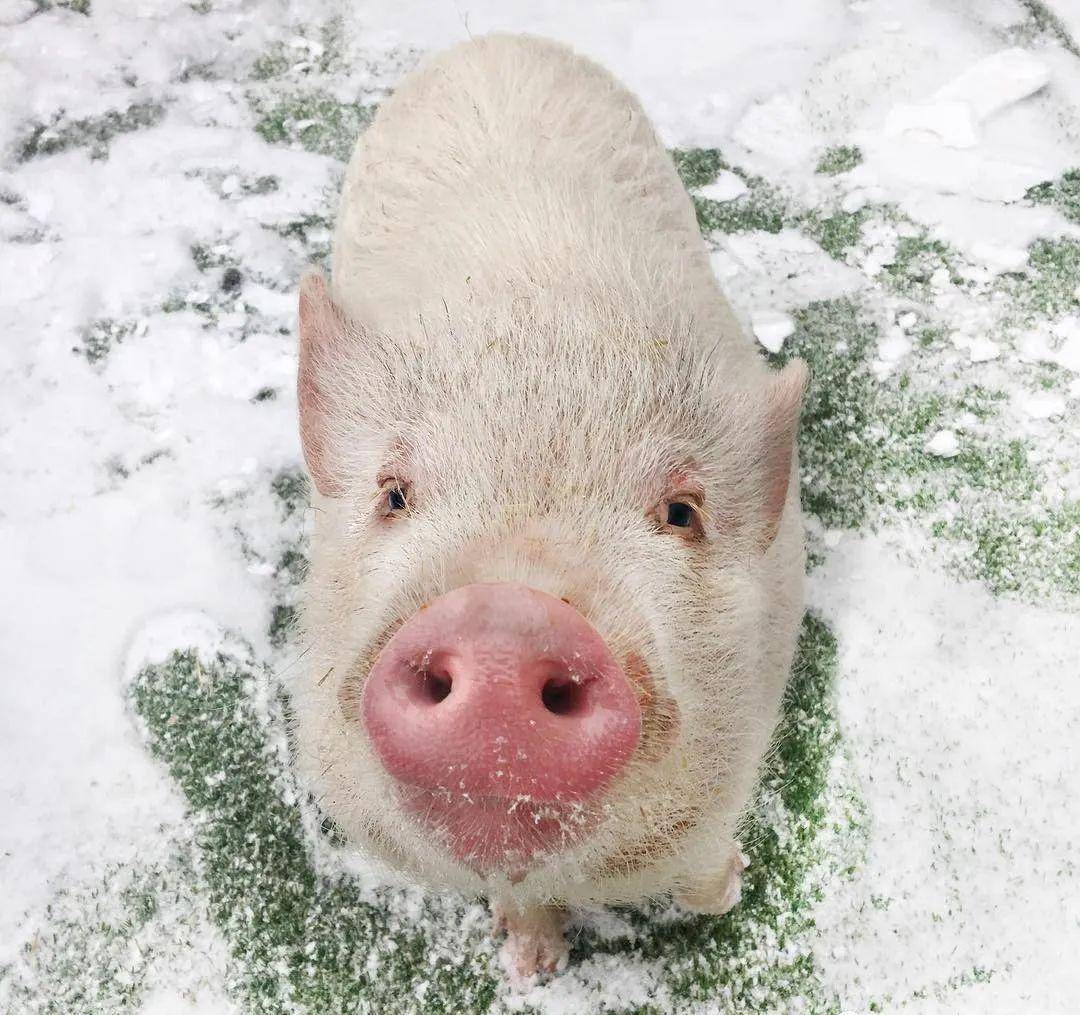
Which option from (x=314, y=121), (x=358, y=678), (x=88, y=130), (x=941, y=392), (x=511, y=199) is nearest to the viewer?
(x=358, y=678)

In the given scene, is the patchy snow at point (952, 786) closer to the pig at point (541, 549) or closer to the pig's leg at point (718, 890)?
the pig's leg at point (718, 890)

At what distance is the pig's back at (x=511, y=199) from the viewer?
242cm

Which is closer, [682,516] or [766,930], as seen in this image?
[682,516]

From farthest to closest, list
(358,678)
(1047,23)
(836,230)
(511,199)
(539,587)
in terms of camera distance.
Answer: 1. (1047,23)
2. (836,230)
3. (511,199)
4. (358,678)
5. (539,587)

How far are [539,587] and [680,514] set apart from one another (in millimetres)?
565

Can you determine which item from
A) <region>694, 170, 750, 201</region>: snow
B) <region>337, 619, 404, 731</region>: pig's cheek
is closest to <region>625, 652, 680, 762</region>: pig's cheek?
<region>337, 619, 404, 731</region>: pig's cheek

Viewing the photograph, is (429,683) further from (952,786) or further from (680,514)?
(952,786)

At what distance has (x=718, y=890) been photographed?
2.74 m

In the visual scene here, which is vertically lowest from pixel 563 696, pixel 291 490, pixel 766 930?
pixel 766 930

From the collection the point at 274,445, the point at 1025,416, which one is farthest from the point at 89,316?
the point at 1025,416

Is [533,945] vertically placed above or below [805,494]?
below

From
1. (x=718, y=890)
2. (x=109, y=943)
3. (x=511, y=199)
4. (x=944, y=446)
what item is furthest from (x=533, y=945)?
(x=944, y=446)

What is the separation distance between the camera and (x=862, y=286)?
4215 millimetres

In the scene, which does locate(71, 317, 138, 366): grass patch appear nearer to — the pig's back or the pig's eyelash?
the pig's back
